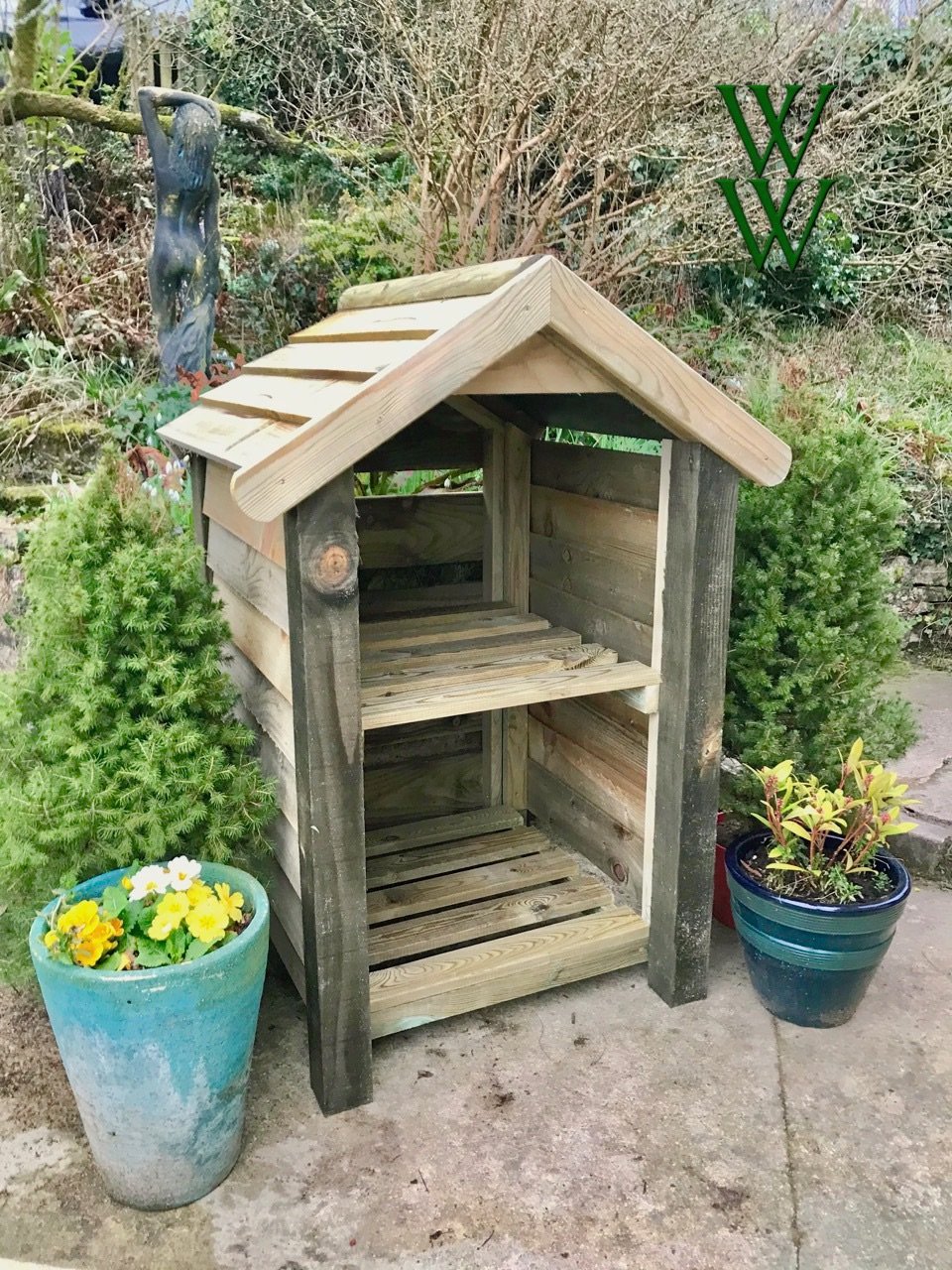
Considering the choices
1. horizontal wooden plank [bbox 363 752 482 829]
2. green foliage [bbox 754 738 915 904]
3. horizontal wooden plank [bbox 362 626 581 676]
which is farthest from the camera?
horizontal wooden plank [bbox 363 752 482 829]

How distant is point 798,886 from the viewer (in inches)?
104

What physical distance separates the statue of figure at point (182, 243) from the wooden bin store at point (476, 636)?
2.52m

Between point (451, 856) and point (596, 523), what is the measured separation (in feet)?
3.96

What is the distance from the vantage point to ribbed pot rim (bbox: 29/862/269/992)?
1917 mm

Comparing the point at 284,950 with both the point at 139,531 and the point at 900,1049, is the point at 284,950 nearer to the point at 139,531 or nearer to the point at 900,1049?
the point at 139,531

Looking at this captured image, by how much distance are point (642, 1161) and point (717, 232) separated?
22.3 feet

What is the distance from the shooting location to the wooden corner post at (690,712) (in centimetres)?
253

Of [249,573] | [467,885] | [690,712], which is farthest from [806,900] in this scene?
[249,573]

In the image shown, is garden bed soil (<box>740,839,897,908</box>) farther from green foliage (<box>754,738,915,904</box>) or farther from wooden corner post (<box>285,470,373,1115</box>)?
wooden corner post (<box>285,470,373,1115</box>)

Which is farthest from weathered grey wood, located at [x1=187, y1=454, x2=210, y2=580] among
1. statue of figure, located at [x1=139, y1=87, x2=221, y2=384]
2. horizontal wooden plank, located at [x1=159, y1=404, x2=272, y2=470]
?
statue of figure, located at [x1=139, y1=87, x2=221, y2=384]

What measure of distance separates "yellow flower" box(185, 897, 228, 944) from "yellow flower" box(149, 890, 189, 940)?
2 cm

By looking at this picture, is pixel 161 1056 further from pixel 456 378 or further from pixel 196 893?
pixel 456 378

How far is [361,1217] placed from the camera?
6.89 feet

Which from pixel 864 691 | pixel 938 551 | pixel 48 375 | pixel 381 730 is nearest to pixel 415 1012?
pixel 381 730
